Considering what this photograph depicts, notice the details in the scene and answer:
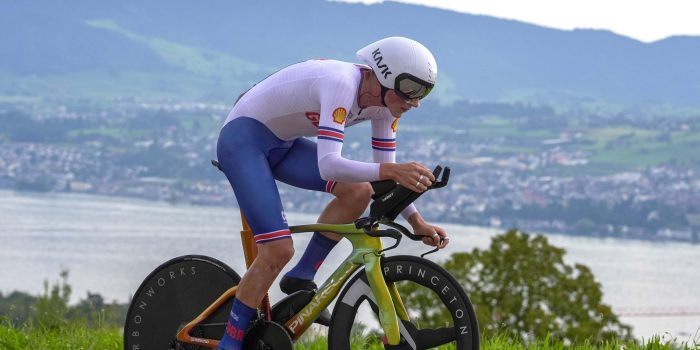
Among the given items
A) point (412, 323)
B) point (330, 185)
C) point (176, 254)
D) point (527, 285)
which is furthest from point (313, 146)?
point (176, 254)

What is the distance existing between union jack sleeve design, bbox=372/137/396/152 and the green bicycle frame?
483mm

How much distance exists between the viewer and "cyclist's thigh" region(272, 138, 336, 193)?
5.76 meters

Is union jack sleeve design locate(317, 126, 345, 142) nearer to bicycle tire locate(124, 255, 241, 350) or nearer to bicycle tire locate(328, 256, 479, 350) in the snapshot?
bicycle tire locate(328, 256, 479, 350)

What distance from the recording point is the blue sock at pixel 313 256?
5891mm

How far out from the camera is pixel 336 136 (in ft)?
17.0

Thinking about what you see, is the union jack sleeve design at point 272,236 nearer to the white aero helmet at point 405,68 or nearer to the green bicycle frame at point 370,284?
the green bicycle frame at point 370,284

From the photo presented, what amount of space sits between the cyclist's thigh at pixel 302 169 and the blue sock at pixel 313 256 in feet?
0.95

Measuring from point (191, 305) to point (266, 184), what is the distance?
46.4 inches

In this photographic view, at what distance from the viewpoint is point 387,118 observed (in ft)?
18.8

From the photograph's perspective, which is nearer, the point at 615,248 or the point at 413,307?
the point at 413,307

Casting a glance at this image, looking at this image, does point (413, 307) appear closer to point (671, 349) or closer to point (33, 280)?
point (671, 349)

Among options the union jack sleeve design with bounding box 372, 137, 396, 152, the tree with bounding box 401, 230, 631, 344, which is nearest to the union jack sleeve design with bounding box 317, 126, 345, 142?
the union jack sleeve design with bounding box 372, 137, 396, 152

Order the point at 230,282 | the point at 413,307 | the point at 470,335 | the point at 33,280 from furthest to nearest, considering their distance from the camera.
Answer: the point at 33,280 → the point at 413,307 → the point at 230,282 → the point at 470,335

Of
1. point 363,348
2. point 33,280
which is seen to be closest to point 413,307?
point 363,348
